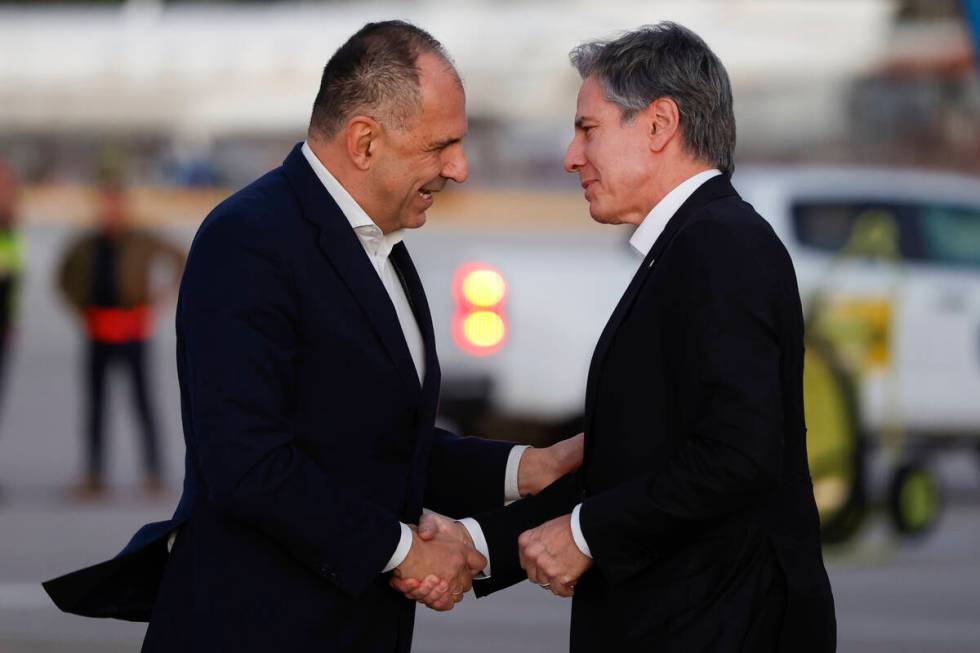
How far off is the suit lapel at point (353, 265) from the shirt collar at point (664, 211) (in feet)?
1.63

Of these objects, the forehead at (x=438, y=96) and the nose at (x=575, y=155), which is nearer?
the forehead at (x=438, y=96)

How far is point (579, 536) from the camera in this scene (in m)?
3.32

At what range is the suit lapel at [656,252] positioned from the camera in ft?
10.9

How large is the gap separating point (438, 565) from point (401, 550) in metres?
0.14

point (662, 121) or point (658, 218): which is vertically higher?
point (662, 121)

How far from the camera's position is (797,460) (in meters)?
3.33

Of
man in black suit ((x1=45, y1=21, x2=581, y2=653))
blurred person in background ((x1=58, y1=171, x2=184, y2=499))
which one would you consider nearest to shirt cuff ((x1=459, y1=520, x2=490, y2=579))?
man in black suit ((x1=45, y1=21, x2=581, y2=653))

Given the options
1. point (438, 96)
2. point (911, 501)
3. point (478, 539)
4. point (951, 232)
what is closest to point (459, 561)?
point (478, 539)

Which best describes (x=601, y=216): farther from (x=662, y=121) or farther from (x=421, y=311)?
(x=421, y=311)

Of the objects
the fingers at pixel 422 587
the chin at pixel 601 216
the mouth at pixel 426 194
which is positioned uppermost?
the mouth at pixel 426 194

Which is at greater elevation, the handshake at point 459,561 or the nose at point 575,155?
the nose at point 575,155

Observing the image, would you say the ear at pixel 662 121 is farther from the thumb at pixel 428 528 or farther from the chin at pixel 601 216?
the thumb at pixel 428 528

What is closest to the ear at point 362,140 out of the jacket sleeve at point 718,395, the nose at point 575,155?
the nose at point 575,155

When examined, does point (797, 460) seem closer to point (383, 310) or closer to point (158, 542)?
point (383, 310)
